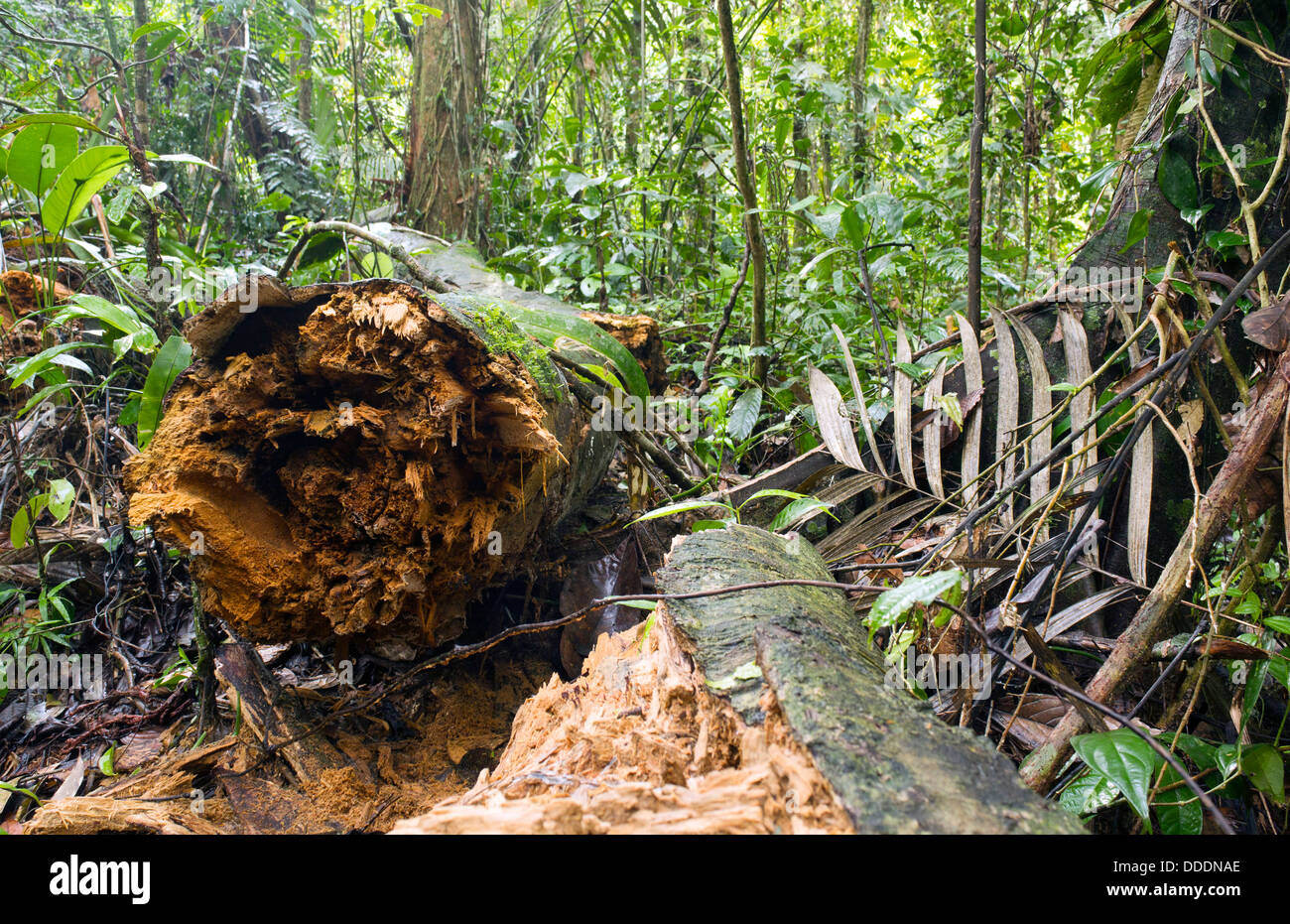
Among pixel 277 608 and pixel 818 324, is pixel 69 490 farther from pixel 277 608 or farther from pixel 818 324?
pixel 818 324

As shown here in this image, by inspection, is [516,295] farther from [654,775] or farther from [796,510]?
[654,775]

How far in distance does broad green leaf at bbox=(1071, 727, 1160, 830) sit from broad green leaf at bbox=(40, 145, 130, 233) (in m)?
3.16

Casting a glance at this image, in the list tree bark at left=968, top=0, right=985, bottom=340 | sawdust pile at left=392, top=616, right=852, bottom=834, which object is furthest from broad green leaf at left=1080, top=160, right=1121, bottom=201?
sawdust pile at left=392, top=616, right=852, bottom=834

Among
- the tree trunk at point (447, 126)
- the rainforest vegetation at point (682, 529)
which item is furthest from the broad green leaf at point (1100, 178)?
the tree trunk at point (447, 126)

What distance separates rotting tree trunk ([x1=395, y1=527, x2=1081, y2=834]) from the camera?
2.68ft

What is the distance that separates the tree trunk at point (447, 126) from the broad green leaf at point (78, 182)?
264cm

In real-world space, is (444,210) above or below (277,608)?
above

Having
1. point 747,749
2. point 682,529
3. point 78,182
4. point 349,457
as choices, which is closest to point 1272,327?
point 747,749

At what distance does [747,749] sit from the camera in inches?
38.6

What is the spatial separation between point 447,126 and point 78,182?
3026mm

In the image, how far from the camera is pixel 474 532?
1927 millimetres
